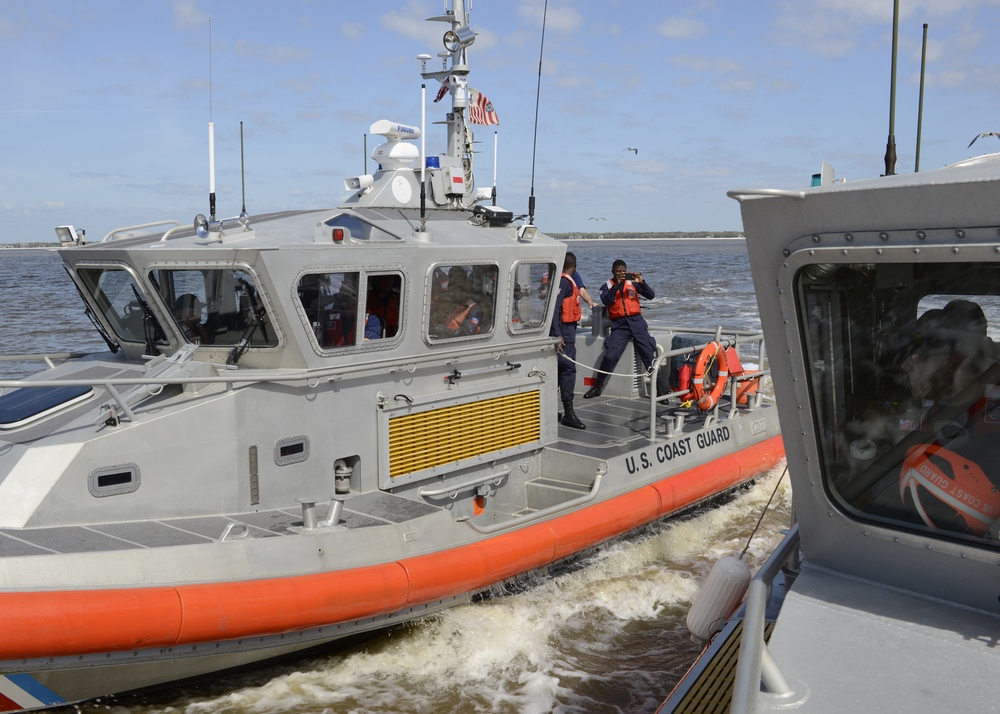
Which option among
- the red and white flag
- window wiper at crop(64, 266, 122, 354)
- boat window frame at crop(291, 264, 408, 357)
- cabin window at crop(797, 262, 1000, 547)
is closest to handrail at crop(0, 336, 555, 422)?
boat window frame at crop(291, 264, 408, 357)

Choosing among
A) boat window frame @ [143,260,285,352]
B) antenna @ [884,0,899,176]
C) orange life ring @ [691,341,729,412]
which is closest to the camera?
antenna @ [884,0,899,176]

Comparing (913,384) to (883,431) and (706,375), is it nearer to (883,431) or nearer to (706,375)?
(883,431)

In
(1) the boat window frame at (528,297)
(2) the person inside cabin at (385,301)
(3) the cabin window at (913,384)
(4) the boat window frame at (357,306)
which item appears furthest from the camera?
(1) the boat window frame at (528,297)

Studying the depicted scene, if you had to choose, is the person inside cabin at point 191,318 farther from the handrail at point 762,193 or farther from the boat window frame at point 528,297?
the handrail at point 762,193

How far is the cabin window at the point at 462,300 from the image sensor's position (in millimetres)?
5793

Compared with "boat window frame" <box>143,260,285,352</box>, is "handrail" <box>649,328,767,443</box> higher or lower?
lower

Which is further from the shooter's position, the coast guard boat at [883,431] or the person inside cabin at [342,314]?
the person inside cabin at [342,314]

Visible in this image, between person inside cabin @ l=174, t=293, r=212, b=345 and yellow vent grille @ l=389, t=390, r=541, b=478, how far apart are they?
1.30m

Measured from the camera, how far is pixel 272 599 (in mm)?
4500

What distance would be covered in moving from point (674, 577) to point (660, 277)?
4071cm

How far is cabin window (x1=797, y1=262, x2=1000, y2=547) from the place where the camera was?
251cm

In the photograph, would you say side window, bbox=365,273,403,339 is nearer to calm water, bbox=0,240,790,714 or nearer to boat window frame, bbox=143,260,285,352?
boat window frame, bbox=143,260,285,352

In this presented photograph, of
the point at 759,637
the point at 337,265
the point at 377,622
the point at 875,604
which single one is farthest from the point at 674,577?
the point at 759,637

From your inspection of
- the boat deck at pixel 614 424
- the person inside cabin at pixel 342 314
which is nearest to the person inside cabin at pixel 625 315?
the boat deck at pixel 614 424
